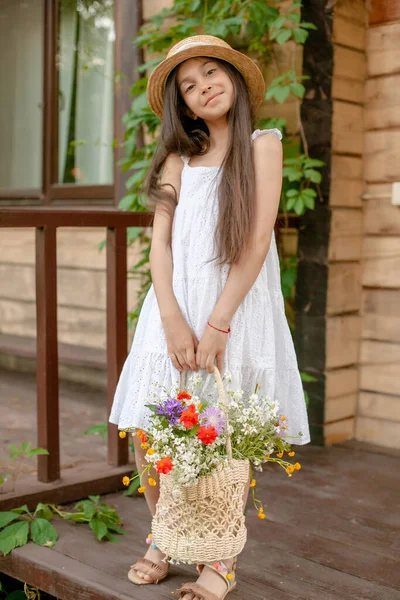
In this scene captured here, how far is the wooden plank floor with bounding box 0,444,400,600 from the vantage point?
2.21 meters

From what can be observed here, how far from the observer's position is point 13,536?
250 cm

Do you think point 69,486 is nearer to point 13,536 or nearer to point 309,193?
point 13,536

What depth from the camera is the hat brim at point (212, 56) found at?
2.20 meters

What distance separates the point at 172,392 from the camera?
215 centimetres

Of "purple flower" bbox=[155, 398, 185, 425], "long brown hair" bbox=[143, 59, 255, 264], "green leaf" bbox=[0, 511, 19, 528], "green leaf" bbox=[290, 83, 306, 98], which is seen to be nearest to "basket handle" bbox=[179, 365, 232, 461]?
"purple flower" bbox=[155, 398, 185, 425]

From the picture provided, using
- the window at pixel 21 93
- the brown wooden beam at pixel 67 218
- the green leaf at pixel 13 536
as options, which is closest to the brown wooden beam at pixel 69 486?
the green leaf at pixel 13 536

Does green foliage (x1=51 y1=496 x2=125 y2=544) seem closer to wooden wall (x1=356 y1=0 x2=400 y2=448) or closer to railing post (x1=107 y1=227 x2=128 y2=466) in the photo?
railing post (x1=107 y1=227 x2=128 y2=466)

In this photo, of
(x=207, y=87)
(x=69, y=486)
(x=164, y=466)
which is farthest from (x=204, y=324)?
(x=69, y=486)

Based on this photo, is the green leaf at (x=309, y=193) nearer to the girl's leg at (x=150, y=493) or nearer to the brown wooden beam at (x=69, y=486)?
the brown wooden beam at (x=69, y=486)

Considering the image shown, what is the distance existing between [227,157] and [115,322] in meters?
1.07

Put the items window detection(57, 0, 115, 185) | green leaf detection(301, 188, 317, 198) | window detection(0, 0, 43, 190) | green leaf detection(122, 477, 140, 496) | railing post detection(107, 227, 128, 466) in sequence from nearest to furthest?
1. green leaf detection(122, 477, 140, 496)
2. railing post detection(107, 227, 128, 466)
3. green leaf detection(301, 188, 317, 198)
4. window detection(57, 0, 115, 185)
5. window detection(0, 0, 43, 190)

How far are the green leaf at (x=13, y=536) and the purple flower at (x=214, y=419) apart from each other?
0.88 m

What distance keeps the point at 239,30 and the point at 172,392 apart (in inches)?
75.2

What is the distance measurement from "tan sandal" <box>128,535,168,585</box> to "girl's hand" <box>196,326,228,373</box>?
0.59 m
